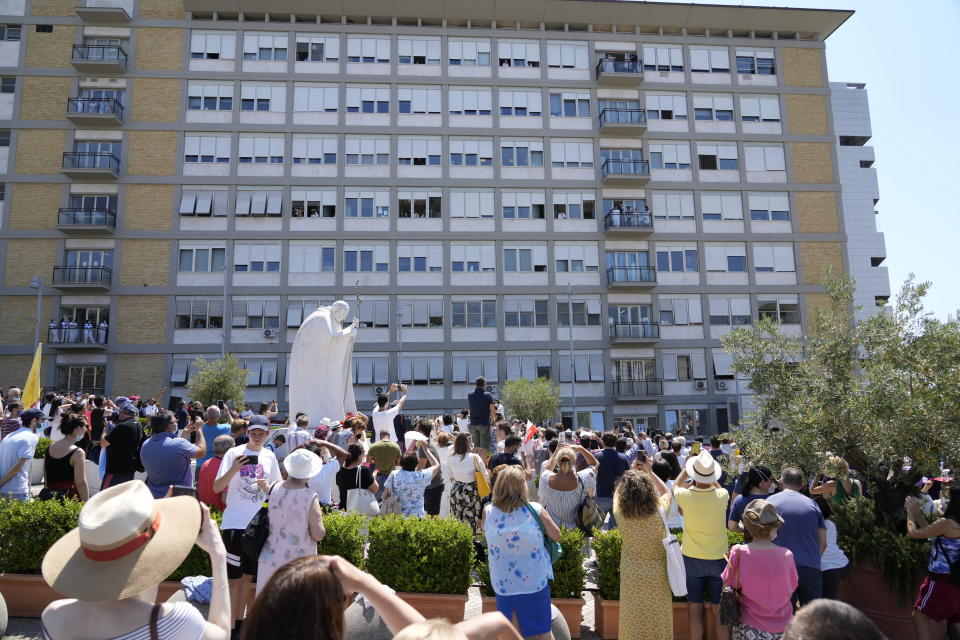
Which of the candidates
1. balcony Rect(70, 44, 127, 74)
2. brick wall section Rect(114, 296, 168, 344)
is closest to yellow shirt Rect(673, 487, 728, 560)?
brick wall section Rect(114, 296, 168, 344)


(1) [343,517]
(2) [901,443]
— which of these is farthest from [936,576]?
(1) [343,517]

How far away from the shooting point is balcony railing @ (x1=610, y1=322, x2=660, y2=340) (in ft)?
130

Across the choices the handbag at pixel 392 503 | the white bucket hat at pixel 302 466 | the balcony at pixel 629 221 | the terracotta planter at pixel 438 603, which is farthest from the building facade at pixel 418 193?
the white bucket hat at pixel 302 466

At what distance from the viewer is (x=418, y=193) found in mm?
39812

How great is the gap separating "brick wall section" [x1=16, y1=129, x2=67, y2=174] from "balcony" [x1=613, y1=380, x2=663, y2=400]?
3537 centimetres

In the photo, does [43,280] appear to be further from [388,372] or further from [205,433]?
[205,433]

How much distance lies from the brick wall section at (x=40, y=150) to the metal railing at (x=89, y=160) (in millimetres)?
746

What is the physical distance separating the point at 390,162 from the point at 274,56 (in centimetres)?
982

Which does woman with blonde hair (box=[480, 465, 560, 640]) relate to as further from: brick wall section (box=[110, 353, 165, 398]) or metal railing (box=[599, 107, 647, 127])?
metal railing (box=[599, 107, 647, 127])

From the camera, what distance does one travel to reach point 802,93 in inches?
1718

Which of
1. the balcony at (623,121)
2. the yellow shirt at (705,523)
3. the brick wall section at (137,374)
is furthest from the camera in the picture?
the balcony at (623,121)

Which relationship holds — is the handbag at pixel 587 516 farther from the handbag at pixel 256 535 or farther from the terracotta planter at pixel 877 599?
the handbag at pixel 256 535

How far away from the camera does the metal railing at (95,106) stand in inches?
1484

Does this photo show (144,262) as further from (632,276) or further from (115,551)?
(115,551)
